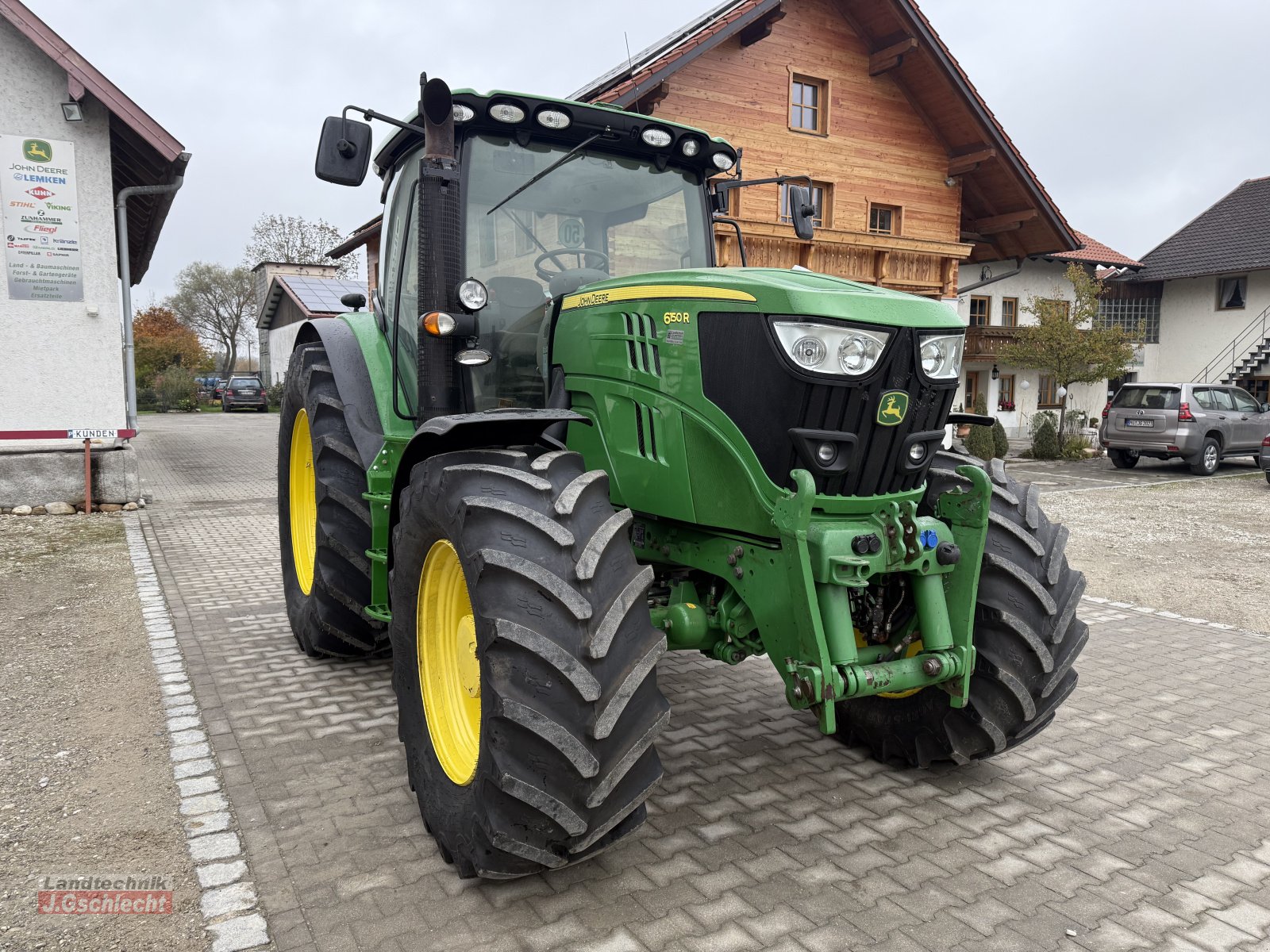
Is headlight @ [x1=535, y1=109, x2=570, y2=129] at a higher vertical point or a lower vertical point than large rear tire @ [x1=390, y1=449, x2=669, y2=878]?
higher

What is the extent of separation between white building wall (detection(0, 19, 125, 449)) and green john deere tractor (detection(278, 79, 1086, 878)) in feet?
24.2

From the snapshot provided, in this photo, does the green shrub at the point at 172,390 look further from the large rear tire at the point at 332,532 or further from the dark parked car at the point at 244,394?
the large rear tire at the point at 332,532

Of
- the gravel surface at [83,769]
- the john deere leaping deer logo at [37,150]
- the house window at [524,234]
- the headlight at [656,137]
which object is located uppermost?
the john deere leaping deer logo at [37,150]

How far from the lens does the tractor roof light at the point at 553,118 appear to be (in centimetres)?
381

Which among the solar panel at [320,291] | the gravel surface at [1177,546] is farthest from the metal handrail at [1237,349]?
the solar panel at [320,291]

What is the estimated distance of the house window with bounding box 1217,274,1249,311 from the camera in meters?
27.9

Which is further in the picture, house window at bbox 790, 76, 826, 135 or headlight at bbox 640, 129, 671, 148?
house window at bbox 790, 76, 826, 135

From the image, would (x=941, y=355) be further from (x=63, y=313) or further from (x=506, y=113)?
(x=63, y=313)

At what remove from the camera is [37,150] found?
31.7ft

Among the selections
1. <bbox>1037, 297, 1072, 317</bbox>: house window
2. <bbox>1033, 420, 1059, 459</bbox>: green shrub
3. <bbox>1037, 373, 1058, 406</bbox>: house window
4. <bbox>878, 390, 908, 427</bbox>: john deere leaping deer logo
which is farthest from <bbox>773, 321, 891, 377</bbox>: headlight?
<bbox>1037, 373, 1058, 406</bbox>: house window

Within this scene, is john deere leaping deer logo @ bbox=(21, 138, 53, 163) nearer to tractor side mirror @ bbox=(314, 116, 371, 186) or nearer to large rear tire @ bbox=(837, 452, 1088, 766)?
tractor side mirror @ bbox=(314, 116, 371, 186)

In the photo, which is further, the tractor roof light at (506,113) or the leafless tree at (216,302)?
the leafless tree at (216,302)

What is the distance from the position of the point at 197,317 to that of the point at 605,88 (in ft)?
156

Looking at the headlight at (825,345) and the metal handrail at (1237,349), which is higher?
the metal handrail at (1237,349)
